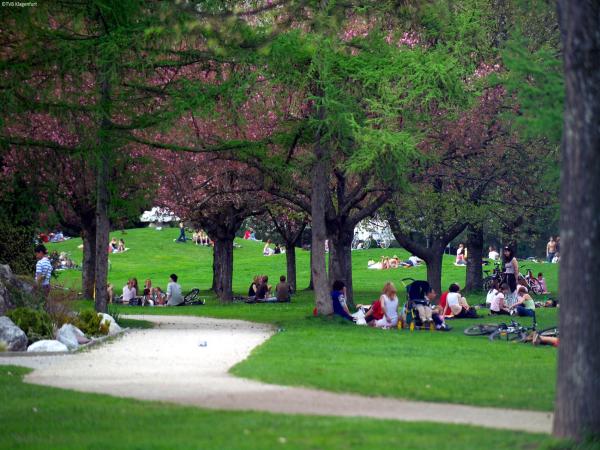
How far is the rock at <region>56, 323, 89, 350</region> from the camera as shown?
22.1 metres

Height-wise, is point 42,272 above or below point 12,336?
above

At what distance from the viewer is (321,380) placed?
16000 mm

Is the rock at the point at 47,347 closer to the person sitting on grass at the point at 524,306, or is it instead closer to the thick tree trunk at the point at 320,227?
the thick tree trunk at the point at 320,227

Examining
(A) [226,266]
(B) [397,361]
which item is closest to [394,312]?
(B) [397,361]

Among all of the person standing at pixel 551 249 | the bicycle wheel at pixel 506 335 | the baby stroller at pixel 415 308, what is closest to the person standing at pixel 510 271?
the baby stroller at pixel 415 308

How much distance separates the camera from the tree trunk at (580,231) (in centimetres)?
1078

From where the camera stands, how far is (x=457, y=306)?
33.0 metres

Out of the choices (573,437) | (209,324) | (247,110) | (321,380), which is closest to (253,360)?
(321,380)

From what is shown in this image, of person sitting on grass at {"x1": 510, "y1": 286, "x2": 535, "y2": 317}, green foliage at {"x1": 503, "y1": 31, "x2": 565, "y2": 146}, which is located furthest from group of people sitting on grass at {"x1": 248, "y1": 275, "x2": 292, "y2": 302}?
green foliage at {"x1": 503, "y1": 31, "x2": 565, "y2": 146}

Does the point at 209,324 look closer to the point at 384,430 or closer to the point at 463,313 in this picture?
the point at 463,313

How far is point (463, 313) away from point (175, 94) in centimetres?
1060

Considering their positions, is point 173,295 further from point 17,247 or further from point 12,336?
point 12,336

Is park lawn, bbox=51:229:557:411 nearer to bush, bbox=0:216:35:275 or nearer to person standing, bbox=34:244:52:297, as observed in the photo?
person standing, bbox=34:244:52:297

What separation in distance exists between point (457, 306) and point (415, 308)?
12.3 feet
